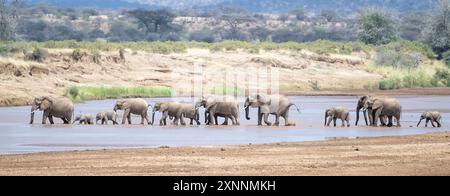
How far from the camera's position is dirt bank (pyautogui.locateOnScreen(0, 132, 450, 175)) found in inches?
625

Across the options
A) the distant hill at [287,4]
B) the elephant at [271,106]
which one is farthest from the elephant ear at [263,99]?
the distant hill at [287,4]

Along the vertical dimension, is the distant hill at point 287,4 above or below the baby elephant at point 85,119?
above

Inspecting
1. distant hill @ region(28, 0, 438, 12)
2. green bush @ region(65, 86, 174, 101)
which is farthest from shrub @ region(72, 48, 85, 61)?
distant hill @ region(28, 0, 438, 12)

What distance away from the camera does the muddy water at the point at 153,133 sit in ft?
72.2

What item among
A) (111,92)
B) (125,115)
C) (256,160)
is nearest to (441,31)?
(111,92)

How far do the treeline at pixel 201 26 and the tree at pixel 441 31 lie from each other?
3.76 ft

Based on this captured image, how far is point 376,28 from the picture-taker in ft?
235

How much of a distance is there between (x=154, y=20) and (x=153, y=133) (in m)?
70.9

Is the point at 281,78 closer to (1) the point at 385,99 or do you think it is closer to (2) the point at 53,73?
(2) the point at 53,73

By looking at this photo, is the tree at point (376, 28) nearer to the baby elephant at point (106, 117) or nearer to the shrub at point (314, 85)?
the shrub at point (314, 85)

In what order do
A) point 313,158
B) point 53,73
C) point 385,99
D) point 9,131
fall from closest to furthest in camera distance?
point 313,158
point 9,131
point 385,99
point 53,73

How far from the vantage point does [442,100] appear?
43.2m
